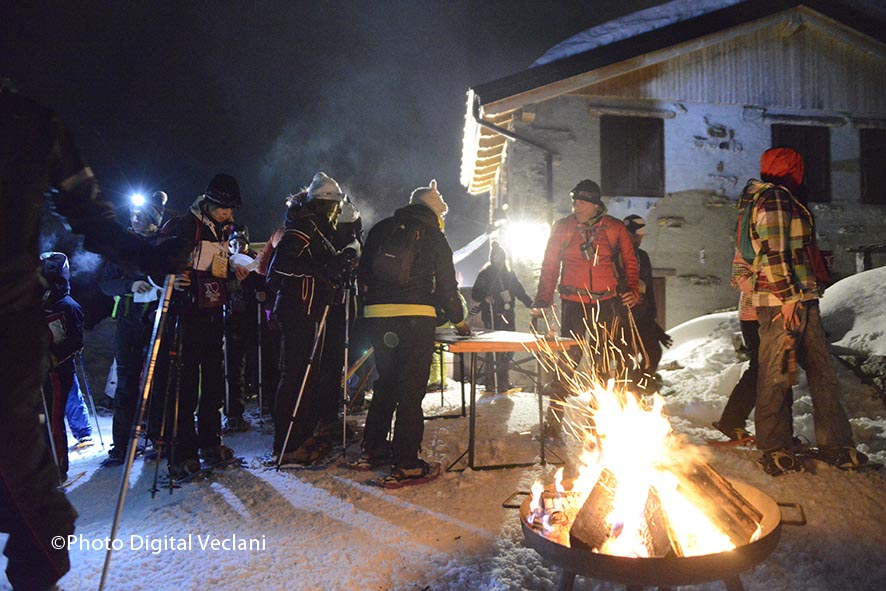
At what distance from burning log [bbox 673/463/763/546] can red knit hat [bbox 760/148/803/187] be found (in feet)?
9.46

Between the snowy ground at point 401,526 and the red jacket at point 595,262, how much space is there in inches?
60.6

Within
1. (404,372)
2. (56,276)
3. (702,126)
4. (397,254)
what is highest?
(702,126)

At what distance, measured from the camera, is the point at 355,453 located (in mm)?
4992

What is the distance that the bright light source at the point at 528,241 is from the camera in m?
10.4

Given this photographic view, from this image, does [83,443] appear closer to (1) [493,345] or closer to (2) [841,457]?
(1) [493,345]

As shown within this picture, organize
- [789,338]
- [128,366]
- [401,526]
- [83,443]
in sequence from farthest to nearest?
[83,443] → [128,366] → [789,338] → [401,526]

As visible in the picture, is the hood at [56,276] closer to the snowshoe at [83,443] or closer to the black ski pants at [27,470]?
the snowshoe at [83,443]

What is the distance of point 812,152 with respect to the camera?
37.0ft

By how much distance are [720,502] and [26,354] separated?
2.74 meters

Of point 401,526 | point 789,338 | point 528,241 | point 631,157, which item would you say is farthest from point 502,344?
point 631,157

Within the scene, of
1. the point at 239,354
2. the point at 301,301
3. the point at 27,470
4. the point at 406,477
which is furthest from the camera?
the point at 239,354

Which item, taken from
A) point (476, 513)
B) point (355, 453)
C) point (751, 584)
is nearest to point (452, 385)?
point (355, 453)

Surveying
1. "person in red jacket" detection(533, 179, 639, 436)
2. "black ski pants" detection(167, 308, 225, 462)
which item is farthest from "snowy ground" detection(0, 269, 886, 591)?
"person in red jacket" detection(533, 179, 639, 436)

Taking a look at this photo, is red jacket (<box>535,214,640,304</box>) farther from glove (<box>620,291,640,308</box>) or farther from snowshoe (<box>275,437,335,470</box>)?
snowshoe (<box>275,437,335,470</box>)
